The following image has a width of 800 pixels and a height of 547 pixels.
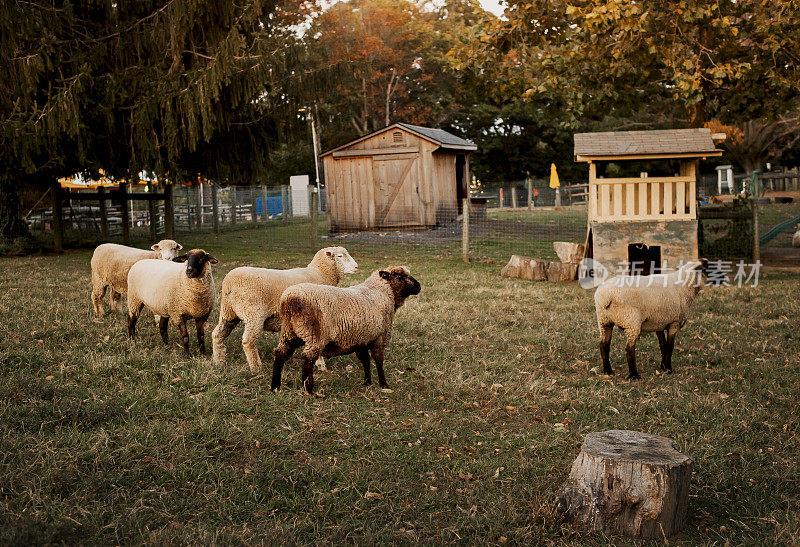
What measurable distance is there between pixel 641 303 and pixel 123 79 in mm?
14513

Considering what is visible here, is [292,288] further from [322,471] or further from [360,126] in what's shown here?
[360,126]

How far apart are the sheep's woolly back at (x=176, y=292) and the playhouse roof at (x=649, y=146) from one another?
858cm

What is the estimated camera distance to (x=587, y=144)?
1402 cm

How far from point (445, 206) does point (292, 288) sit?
18.4 m

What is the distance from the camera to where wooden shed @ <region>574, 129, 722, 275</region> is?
43.6 ft

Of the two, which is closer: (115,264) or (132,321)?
(132,321)

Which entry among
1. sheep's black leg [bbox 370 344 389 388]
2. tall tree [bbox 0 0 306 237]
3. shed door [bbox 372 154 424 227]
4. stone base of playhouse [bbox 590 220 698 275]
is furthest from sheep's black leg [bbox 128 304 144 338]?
shed door [bbox 372 154 424 227]

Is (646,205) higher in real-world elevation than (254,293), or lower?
higher

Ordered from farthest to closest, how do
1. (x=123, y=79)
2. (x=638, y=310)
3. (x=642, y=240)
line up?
(x=123, y=79) < (x=642, y=240) < (x=638, y=310)

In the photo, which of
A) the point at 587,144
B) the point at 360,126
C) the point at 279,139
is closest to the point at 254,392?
the point at 587,144

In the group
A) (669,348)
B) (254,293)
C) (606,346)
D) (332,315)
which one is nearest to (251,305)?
(254,293)

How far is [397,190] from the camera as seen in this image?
23.4 meters

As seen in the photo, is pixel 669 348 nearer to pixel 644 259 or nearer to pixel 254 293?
pixel 254 293

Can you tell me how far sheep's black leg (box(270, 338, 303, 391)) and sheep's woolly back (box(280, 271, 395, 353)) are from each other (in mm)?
156
